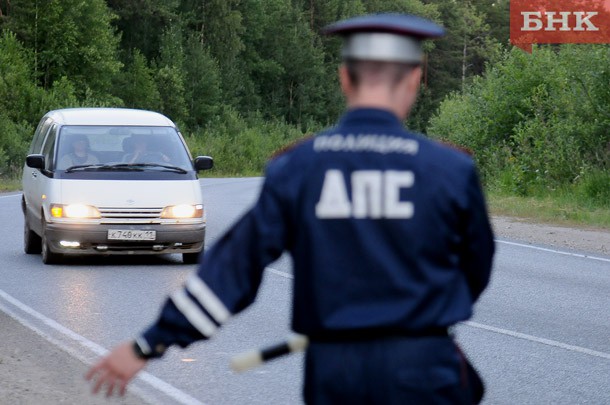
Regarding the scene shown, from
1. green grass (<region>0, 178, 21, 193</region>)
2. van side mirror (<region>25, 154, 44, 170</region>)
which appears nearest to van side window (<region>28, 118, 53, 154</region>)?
van side mirror (<region>25, 154, 44, 170</region>)

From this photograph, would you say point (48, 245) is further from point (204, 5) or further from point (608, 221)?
point (204, 5)

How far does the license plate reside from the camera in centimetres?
1634

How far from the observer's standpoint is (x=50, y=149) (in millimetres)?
17688

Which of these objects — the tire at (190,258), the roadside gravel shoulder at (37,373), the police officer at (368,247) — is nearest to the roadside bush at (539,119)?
the tire at (190,258)

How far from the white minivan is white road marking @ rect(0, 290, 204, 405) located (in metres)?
2.36

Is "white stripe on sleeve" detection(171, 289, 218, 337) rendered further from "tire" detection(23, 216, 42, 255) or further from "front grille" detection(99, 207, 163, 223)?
"tire" detection(23, 216, 42, 255)

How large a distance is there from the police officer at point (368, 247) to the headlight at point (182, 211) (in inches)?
506

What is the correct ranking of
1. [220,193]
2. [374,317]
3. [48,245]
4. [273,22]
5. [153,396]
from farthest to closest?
[273,22] → [220,193] → [48,245] → [153,396] → [374,317]

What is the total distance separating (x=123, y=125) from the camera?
696 inches

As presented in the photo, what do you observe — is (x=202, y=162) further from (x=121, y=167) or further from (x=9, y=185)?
(x=9, y=185)

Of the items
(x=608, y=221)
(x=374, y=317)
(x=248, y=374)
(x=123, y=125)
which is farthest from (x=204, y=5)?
(x=374, y=317)

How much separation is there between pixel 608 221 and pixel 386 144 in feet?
73.6

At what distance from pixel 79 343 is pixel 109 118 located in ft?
25.3

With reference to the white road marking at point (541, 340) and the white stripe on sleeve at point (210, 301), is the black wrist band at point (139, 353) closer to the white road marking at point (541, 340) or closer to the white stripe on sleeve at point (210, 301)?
the white stripe on sleeve at point (210, 301)
